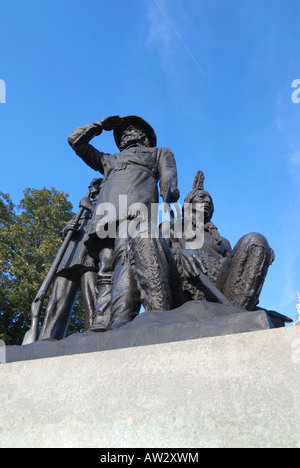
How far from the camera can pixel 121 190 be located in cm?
382

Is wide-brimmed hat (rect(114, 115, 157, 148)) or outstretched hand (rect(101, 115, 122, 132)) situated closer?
outstretched hand (rect(101, 115, 122, 132))

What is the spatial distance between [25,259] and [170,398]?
12978mm

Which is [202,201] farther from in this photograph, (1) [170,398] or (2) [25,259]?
(2) [25,259]

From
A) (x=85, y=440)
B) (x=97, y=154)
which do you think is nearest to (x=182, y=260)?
(x=85, y=440)

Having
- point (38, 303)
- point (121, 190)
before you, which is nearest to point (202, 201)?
point (121, 190)

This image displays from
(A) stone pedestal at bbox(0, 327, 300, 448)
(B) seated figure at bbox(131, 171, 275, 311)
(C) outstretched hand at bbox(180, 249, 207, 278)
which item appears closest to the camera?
(A) stone pedestal at bbox(0, 327, 300, 448)

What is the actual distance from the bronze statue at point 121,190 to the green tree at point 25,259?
9211 millimetres

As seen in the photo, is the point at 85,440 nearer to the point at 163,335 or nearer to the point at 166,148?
the point at 163,335

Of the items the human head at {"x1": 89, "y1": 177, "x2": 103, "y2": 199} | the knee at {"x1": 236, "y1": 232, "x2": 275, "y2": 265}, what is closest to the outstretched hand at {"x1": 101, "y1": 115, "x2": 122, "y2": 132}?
the human head at {"x1": 89, "y1": 177, "x2": 103, "y2": 199}

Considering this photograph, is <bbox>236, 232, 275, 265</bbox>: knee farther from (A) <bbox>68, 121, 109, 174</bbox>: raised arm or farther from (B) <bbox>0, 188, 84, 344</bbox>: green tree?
(B) <bbox>0, 188, 84, 344</bbox>: green tree

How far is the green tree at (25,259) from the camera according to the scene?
1313 cm

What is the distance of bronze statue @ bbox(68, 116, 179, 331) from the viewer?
3.00 m

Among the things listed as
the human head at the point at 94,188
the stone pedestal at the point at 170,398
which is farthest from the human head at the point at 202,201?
the stone pedestal at the point at 170,398

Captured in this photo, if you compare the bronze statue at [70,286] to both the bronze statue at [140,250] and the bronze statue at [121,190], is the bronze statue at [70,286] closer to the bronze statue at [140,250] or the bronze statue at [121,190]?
the bronze statue at [140,250]
